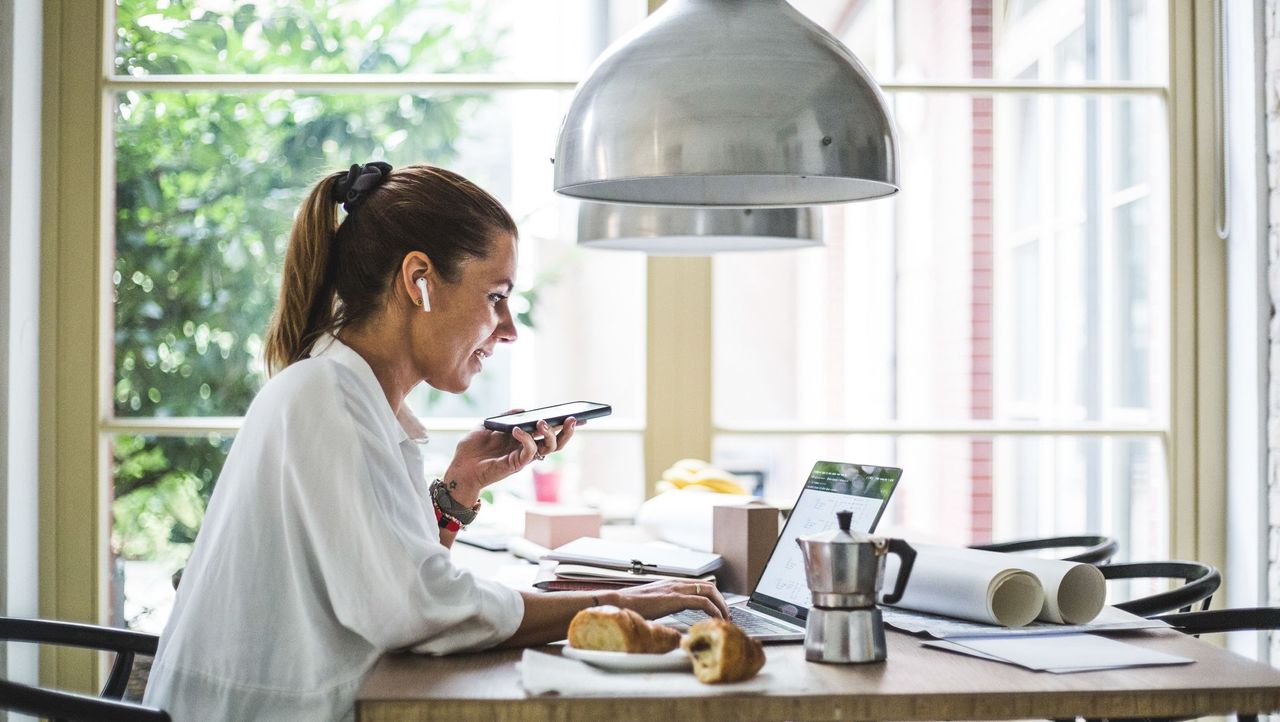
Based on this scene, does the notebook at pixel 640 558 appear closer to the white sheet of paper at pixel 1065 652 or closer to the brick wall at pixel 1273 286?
the white sheet of paper at pixel 1065 652

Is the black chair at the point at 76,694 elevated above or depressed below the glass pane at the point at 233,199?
below

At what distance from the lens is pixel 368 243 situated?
173cm

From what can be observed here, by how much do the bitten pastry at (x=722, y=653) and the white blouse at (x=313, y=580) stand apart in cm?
26

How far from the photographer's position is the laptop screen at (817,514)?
167 cm

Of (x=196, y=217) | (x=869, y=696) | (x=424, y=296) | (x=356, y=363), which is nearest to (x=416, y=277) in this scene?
(x=424, y=296)

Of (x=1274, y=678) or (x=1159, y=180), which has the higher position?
(x=1159, y=180)

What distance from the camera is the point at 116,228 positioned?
133 inches

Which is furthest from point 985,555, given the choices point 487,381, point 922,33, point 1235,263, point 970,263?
point 922,33

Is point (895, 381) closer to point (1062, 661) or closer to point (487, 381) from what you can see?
point (487, 381)

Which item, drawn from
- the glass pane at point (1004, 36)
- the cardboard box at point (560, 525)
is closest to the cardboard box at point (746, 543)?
the cardboard box at point (560, 525)

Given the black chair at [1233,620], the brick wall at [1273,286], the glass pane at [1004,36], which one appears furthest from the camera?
the glass pane at [1004,36]

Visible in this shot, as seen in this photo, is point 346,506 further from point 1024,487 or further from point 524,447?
point 1024,487

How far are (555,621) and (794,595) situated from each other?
1.28 feet

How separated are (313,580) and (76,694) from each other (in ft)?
0.97
